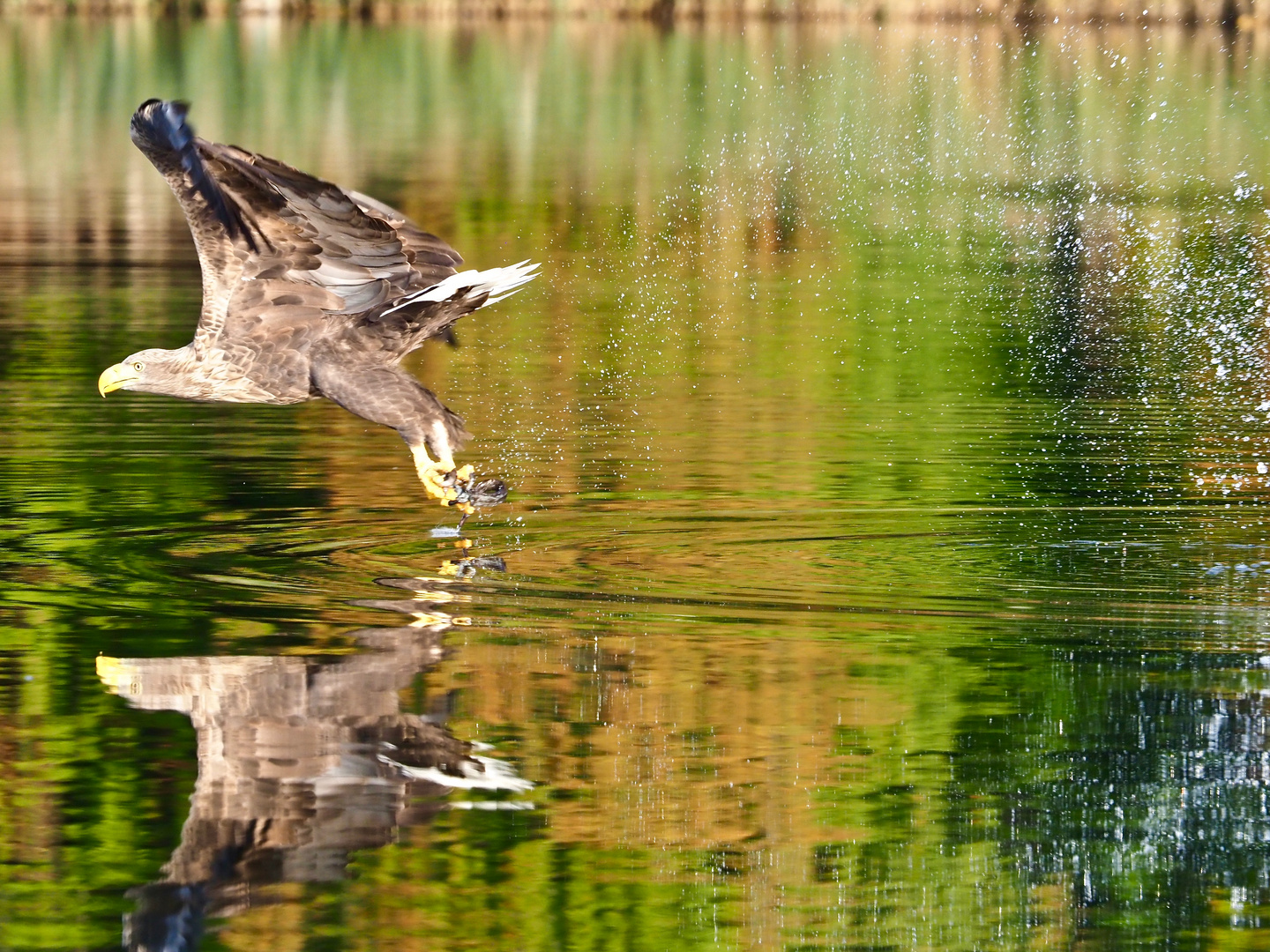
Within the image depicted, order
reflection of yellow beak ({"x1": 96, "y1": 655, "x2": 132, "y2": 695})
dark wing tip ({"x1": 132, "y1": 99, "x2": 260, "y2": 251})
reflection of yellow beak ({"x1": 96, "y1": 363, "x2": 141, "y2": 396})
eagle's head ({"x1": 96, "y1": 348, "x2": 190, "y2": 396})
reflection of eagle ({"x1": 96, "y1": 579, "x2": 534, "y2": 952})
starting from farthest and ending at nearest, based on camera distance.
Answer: reflection of yellow beak ({"x1": 96, "y1": 363, "x2": 141, "y2": 396}), eagle's head ({"x1": 96, "y1": 348, "x2": 190, "y2": 396}), dark wing tip ({"x1": 132, "y1": 99, "x2": 260, "y2": 251}), reflection of yellow beak ({"x1": 96, "y1": 655, "x2": 132, "y2": 695}), reflection of eagle ({"x1": 96, "y1": 579, "x2": 534, "y2": 952})

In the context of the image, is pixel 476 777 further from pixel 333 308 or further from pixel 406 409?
pixel 333 308

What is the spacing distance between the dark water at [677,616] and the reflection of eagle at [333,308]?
1.81 ft

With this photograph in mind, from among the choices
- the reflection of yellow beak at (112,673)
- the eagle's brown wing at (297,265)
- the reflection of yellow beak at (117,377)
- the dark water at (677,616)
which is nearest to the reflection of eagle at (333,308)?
the eagle's brown wing at (297,265)

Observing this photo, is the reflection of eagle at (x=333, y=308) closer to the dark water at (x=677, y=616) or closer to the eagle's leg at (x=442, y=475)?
the eagle's leg at (x=442, y=475)

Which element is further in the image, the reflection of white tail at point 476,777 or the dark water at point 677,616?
the reflection of white tail at point 476,777

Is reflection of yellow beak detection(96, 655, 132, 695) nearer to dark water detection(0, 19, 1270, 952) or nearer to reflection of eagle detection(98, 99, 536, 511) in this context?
dark water detection(0, 19, 1270, 952)

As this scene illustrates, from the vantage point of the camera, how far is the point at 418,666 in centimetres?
773

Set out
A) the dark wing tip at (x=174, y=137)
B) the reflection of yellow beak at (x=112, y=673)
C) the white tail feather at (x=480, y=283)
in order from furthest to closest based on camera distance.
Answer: the white tail feather at (x=480, y=283) → the dark wing tip at (x=174, y=137) → the reflection of yellow beak at (x=112, y=673)

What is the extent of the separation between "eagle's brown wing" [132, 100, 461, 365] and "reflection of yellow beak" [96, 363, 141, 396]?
42cm

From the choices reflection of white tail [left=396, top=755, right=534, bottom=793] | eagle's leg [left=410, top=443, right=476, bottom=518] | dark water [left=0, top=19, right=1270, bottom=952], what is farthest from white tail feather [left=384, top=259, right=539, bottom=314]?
reflection of white tail [left=396, top=755, right=534, bottom=793]

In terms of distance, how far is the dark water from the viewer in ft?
19.0

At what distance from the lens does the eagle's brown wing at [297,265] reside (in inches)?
361

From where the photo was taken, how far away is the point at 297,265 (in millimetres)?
9297

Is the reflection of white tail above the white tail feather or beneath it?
beneath
